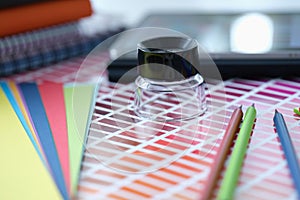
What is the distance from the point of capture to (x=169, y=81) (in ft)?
1.61

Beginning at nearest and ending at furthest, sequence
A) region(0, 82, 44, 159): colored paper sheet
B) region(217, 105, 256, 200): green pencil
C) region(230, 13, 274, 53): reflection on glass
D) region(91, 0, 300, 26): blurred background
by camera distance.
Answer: region(217, 105, 256, 200): green pencil
region(0, 82, 44, 159): colored paper sheet
region(230, 13, 274, 53): reflection on glass
region(91, 0, 300, 26): blurred background

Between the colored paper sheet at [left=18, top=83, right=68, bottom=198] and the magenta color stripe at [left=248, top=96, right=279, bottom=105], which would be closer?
the colored paper sheet at [left=18, top=83, right=68, bottom=198]

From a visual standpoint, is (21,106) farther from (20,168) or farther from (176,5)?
(176,5)

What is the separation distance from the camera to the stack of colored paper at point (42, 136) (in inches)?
14.9

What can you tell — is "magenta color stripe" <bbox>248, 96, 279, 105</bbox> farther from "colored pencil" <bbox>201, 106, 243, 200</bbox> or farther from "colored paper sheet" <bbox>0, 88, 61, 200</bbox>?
"colored paper sheet" <bbox>0, 88, 61, 200</bbox>

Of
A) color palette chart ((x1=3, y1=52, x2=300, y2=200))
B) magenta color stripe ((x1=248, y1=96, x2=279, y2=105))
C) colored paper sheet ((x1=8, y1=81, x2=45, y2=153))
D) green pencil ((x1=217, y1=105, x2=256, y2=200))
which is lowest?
magenta color stripe ((x1=248, y1=96, x2=279, y2=105))

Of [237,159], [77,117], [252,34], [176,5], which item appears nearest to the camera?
[237,159]

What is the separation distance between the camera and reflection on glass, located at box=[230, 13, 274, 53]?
596 mm

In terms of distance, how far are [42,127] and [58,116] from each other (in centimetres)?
3

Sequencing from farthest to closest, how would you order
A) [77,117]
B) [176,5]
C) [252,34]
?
[176,5]
[252,34]
[77,117]

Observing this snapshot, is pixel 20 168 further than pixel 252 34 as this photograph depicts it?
No

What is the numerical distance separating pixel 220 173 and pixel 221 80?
22 cm

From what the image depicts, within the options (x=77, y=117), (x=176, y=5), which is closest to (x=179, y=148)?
(x=77, y=117)

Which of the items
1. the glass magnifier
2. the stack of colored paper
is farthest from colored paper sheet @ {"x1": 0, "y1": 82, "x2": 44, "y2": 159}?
the glass magnifier
